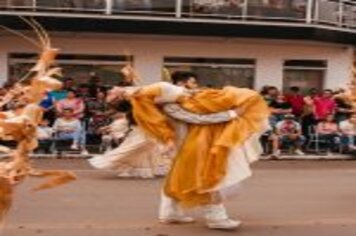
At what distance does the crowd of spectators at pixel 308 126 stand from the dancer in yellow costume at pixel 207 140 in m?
9.27

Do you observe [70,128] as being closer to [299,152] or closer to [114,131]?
[114,131]

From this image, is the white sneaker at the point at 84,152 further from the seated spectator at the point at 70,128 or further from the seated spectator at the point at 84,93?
the seated spectator at the point at 84,93

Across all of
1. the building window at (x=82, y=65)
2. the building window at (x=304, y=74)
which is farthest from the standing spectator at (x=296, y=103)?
the building window at (x=82, y=65)

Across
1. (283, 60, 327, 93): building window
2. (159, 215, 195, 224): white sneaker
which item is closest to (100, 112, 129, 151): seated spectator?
(159, 215, 195, 224): white sneaker

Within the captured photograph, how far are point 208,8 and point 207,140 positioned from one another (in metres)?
Result: 14.3

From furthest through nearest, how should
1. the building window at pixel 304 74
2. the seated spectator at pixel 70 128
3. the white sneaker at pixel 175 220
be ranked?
1. the building window at pixel 304 74
2. the seated spectator at pixel 70 128
3. the white sneaker at pixel 175 220

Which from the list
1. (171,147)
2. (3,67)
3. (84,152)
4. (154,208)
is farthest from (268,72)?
(171,147)

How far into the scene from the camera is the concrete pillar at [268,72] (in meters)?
24.0

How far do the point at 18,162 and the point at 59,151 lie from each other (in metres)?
13.3

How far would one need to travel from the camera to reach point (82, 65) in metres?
22.9

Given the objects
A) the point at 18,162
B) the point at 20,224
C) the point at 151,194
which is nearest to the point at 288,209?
the point at 151,194

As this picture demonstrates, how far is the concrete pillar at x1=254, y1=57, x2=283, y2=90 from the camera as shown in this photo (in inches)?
947

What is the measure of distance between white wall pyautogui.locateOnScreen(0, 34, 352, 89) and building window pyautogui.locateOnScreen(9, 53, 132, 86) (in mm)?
160

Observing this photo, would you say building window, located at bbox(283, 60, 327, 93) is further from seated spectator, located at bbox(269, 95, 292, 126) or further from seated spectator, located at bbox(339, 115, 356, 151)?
seated spectator, located at bbox(339, 115, 356, 151)
